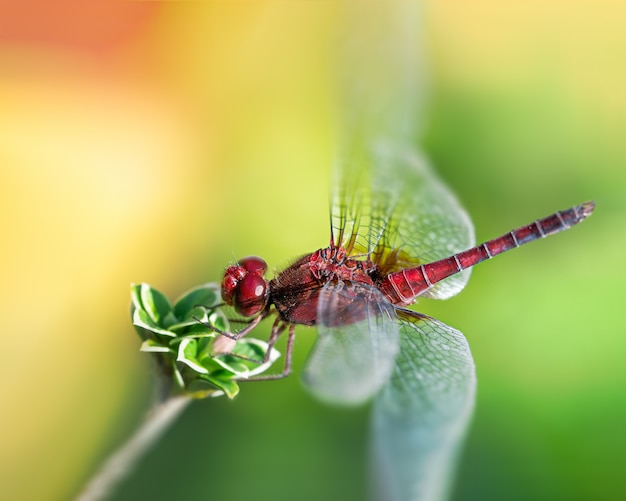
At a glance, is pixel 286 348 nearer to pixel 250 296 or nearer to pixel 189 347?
pixel 250 296

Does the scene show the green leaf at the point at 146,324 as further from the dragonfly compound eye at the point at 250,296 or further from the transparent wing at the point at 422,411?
the transparent wing at the point at 422,411

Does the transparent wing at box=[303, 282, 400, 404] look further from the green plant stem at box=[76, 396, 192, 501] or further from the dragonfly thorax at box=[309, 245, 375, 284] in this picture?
the green plant stem at box=[76, 396, 192, 501]

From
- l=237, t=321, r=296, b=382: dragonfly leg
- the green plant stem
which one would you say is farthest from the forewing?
the green plant stem

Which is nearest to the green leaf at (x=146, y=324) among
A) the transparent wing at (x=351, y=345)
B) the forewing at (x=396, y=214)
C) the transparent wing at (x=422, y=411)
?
the transparent wing at (x=351, y=345)

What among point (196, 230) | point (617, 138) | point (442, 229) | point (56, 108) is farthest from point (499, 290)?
point (56, 108)

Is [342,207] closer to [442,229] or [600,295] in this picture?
[442,229]

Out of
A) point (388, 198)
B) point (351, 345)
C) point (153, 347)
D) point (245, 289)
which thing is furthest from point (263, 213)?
point (153, 347)

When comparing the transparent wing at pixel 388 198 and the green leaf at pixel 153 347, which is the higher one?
the transparent wing at pixel 388 198
